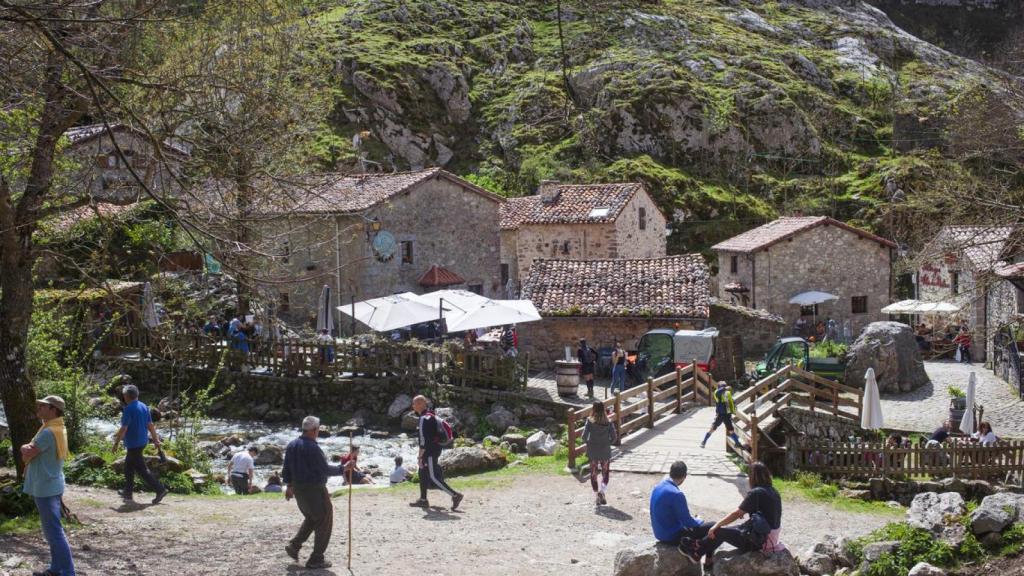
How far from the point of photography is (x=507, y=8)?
73.5m

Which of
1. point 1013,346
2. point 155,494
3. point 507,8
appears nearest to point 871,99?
point 507,8

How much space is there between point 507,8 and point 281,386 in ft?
183

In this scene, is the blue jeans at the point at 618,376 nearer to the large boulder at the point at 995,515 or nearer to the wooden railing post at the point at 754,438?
the wooden railing post at the point at 754,438

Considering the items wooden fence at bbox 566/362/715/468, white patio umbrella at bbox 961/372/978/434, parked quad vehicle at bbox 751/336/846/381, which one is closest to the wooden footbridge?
wooden fence at bbox 566/362/715/468

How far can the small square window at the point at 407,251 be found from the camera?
32.7m

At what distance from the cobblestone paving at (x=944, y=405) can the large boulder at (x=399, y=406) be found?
11.1 meters

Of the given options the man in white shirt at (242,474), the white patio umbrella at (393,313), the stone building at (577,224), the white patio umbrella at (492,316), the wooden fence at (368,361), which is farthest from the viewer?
the stone building at (577,224)

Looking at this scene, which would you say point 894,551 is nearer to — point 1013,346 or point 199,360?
point 1013,346

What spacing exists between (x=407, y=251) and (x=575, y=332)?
8.91 metres

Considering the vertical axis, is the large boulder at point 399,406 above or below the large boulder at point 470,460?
above

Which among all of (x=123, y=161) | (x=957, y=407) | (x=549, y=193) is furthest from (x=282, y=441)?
(x=549, y=193)

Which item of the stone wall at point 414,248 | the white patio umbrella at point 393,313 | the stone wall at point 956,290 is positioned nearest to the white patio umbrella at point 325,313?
the white patio umbrella at point 393,313

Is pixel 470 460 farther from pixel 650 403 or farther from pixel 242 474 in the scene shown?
pixel 650 403

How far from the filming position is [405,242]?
107 ft
